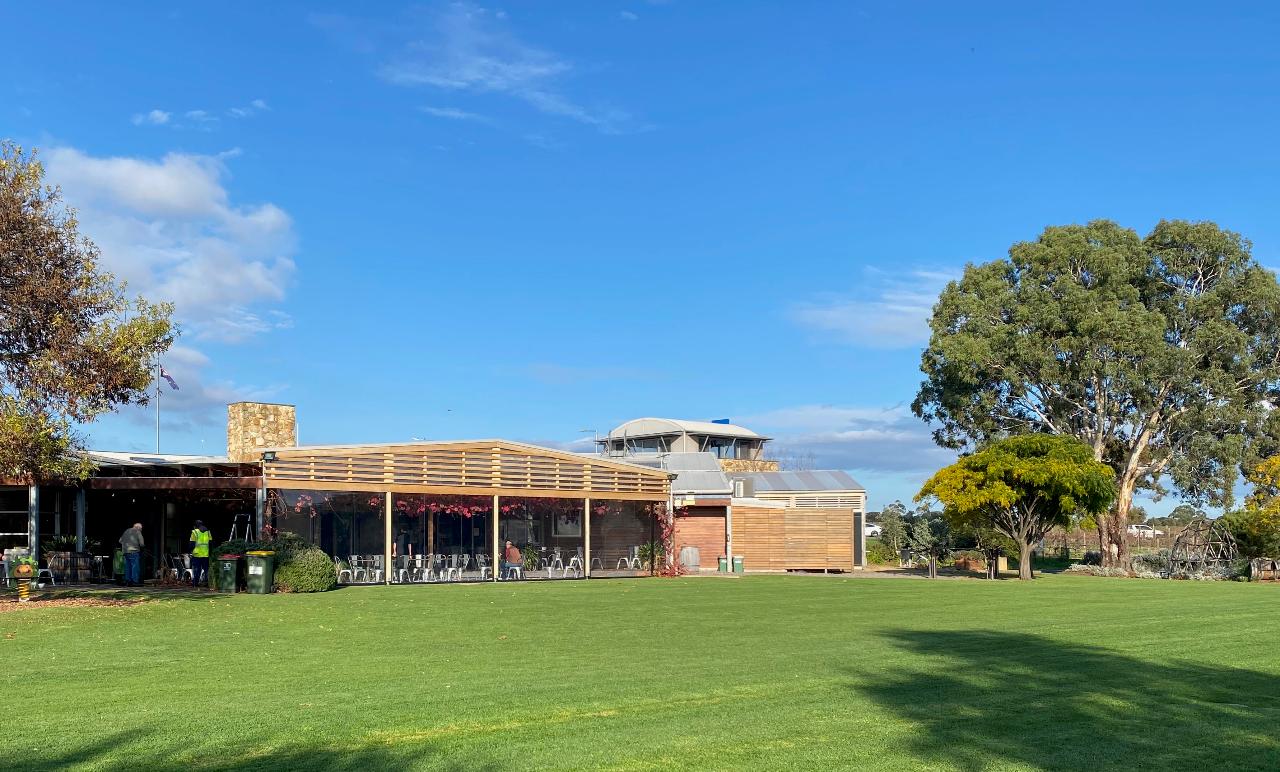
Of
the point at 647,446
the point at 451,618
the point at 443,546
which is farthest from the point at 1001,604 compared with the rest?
the point at 647,446

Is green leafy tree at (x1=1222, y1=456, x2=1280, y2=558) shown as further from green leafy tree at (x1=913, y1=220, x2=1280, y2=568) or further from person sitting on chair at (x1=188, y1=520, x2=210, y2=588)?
person sitting on chair at (x1=188, y1=520, x2=210, y2=588)

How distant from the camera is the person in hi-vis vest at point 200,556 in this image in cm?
2448

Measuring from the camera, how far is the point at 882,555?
157ft

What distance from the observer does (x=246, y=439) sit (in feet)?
95.9

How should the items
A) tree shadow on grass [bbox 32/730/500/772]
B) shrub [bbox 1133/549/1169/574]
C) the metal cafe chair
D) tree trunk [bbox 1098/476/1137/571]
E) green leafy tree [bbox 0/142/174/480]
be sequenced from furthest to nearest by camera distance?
tree trunk [bbox 1098/476/1137/571], shrub [bbox 1133/549/1169/574], the metal cafe chair, green leafy tree [bbox 0/142/174/480], tree shadow on grass [bbox 32/730/500/772]

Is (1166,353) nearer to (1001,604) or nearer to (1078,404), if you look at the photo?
(1078,404)

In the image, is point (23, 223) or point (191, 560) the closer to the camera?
point (23, 223)

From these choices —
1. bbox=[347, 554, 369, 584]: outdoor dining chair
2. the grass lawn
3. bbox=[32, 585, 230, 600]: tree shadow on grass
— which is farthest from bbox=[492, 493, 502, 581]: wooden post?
the grass lawn

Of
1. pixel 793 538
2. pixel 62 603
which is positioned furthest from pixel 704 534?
pixel 62 603

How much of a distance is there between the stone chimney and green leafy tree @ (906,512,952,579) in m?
23.8

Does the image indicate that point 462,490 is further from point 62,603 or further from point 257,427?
point 62,603

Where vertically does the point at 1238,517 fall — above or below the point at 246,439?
below

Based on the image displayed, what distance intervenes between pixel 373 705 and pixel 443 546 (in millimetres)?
22786

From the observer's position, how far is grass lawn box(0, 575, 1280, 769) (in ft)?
24.4
